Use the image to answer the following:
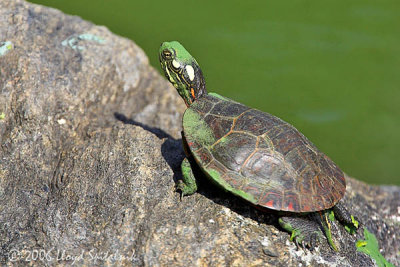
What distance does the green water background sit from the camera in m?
5.82

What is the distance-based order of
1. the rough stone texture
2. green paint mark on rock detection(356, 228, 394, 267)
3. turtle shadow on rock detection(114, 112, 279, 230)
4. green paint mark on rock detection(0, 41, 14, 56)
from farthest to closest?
green paint mark on rock detection(0, 41, 14, 56), green paint mark on rock detection(356, 228, 394, 267), turtle shadow on rock detection(114, 112, 279, 230), the rough stone texture

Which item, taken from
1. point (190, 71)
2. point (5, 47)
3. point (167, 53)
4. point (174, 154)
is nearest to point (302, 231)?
point (174, 154)

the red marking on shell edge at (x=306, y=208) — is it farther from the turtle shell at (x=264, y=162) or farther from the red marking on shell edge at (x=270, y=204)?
the red marking on shell edge at (x=270, y=204)

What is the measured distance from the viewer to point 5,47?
398 cm

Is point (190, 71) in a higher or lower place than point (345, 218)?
higher

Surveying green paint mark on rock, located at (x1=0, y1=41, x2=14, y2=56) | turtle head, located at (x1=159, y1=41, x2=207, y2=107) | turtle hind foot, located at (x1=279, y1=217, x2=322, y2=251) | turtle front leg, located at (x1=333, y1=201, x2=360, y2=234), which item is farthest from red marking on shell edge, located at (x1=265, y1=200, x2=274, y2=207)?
green paint mark on rock, located at (x1=0, y1=41, x2=14, y2=56)

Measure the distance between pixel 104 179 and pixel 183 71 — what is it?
46.2 inches

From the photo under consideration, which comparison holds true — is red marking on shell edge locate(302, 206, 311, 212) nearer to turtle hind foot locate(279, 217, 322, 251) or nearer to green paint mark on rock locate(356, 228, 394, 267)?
turtle hind foot locate(279, 217, 322, 251)

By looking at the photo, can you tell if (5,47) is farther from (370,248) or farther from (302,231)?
(370,248)

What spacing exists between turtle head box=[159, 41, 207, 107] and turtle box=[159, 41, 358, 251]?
419mm

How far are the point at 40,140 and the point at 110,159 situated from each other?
0.64 metres

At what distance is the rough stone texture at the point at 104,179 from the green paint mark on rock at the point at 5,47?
0.04m

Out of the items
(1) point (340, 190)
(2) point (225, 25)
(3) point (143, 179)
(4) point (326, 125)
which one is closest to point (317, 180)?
(1) point (340, 190)

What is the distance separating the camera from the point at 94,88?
424 centimetres
